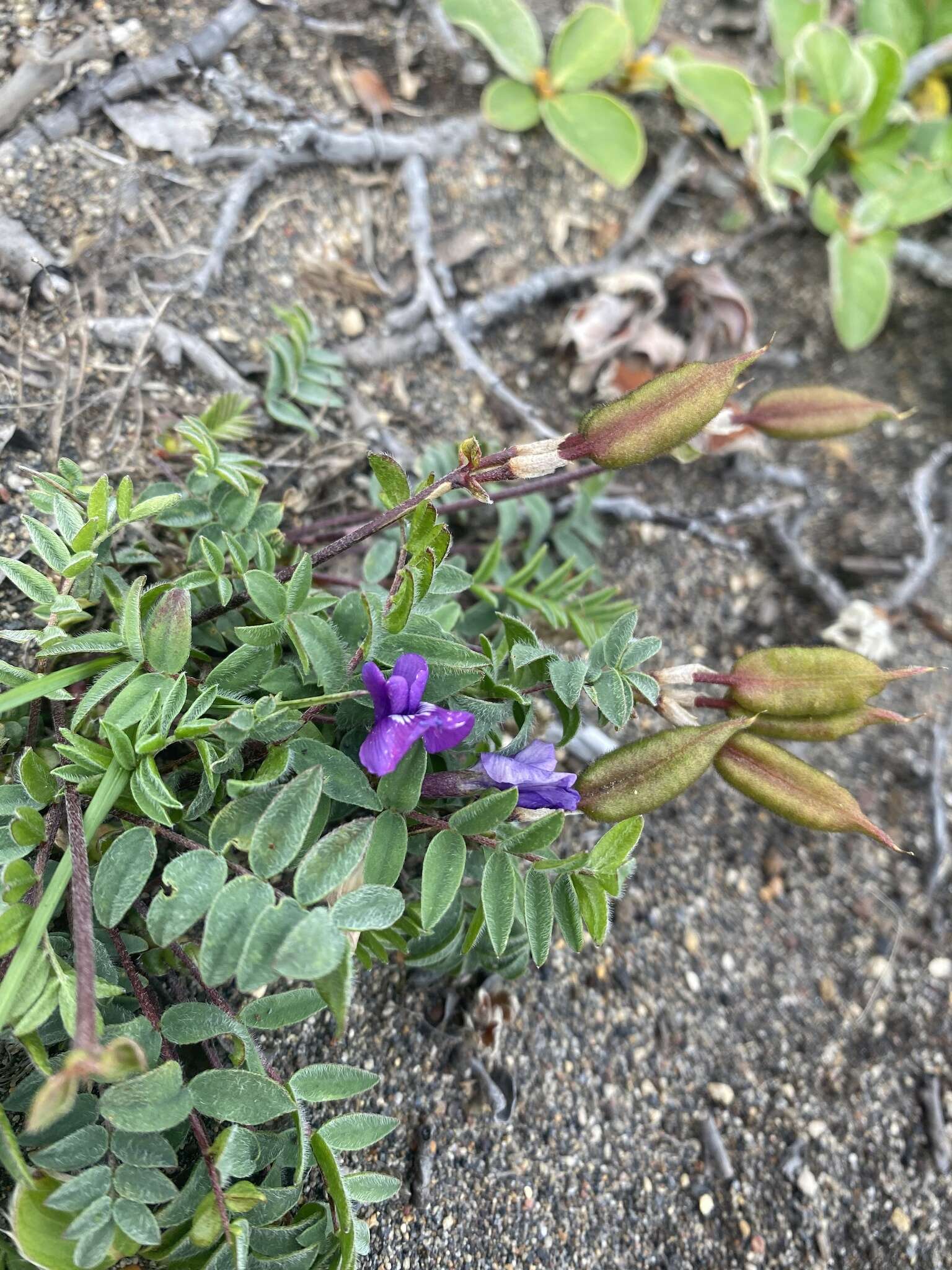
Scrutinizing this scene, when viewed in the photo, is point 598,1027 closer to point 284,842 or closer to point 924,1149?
point 924,1149

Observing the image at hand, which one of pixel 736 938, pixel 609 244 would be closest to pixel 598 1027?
pixel 736 938

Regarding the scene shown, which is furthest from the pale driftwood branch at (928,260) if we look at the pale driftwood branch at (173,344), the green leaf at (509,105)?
the pale driftwood branch at (173,344)

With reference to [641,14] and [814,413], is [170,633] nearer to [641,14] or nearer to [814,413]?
[814,413]

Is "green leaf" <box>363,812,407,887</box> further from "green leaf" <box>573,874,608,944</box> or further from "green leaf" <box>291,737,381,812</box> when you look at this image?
"green leaf" <box>573,874,608,944</box>

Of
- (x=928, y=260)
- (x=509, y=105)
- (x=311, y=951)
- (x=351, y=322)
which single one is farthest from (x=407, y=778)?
(x=928, y=260)

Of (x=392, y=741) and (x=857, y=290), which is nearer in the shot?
(x=392, y=741)

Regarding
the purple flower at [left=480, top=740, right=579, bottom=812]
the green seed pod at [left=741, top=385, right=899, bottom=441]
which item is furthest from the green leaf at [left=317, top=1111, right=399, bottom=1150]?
Answer: the green seed pod at [left=741, top=385, right=899, bottom=441]

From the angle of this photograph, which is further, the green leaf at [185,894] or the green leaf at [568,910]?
the green leaf at [568,910]

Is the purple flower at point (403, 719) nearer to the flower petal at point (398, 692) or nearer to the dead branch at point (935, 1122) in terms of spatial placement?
the flower petal at point (398, 692)
